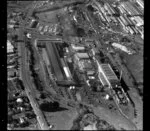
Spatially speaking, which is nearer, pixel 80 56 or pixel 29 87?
pixel 29 87

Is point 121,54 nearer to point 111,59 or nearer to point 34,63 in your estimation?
point 111,59

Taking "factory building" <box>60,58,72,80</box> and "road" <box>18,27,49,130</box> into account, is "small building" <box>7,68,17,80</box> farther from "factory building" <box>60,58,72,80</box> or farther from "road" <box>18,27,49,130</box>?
"factory building" <box>60,58,72,80</box>

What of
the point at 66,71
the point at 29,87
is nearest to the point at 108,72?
the point at 66,71

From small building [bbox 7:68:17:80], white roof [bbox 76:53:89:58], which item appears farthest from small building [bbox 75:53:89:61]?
small building [bbox 7:68:17:80]

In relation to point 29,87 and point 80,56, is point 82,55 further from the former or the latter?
point 29,87

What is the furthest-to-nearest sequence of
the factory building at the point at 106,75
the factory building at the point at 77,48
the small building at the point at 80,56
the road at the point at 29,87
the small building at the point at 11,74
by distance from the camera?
1. the factory building at the point at 77,48
2. the small building at the point at 80,56
3. the factory building at the point at 106,75
4. the small building at the point at 11,74
5. the road at the point at 29,87

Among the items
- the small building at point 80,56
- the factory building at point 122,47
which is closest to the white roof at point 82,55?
the small building at point 80,56

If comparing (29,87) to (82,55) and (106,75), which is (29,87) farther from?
(82,55)

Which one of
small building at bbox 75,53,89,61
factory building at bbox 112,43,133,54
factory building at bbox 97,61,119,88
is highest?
small building at bbox 75,53,89,61

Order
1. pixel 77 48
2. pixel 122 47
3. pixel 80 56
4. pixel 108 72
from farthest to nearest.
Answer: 1. pixel 122 47
2. pixel 77 48
3. pixel 80 56
4. pixel 108 72

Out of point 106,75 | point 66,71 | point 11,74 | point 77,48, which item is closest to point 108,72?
point 106,75

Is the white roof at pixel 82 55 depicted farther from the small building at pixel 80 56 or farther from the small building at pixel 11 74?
the small building at pixel 11 74

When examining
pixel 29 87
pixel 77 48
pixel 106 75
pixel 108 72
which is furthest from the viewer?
pixel 77 48
